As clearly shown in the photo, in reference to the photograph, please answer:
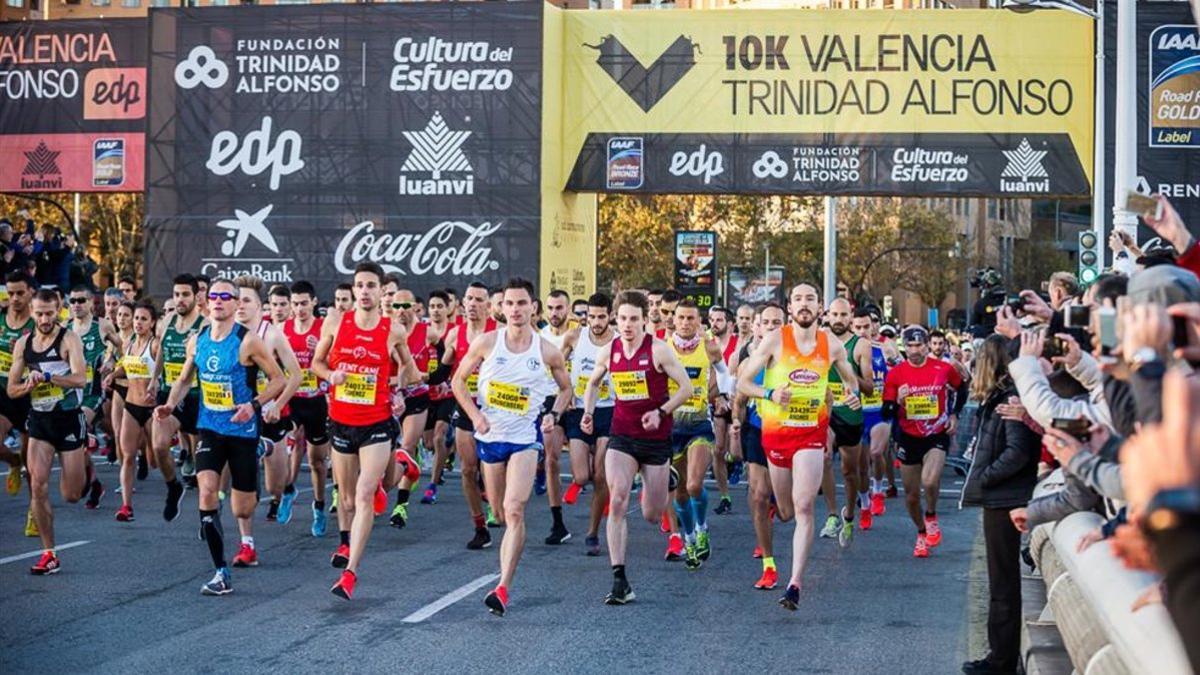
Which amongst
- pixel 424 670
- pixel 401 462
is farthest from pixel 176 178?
pixel 424 670

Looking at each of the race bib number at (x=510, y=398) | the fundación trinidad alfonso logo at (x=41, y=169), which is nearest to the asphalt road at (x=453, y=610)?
the race bib number at (x=510, y=398)

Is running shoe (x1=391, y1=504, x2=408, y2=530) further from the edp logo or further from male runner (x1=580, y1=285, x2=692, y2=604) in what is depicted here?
the edp logo

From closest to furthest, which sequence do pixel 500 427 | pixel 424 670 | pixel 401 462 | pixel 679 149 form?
pixel 424 670 < pixel 500 427 < pixel 401 462 < pixel 679 149

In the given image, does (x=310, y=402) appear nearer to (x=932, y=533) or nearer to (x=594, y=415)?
(x=594, y=415)

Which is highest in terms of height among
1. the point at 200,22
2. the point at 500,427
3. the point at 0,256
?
the point at 200,22

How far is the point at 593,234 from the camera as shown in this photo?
33.0m

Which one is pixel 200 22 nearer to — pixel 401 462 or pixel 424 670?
pixel 401 462

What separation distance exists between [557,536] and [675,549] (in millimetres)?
1246

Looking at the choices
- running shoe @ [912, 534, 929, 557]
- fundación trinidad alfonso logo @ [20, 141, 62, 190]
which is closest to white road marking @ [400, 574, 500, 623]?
running shoe @ [912, 534, 929, 557]

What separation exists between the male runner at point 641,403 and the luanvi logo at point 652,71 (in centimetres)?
1811

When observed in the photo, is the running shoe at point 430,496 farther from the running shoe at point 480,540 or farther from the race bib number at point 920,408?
the race bib number at point 920,408

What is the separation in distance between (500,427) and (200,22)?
897 inches

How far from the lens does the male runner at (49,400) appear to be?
39.3 feet

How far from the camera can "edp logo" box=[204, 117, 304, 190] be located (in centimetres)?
3164
